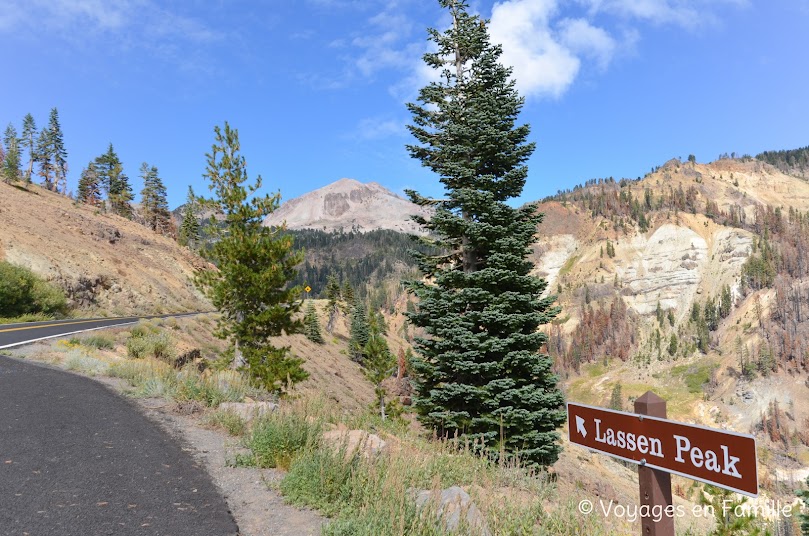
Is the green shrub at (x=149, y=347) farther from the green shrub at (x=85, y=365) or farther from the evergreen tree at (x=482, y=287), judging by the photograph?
the evergreen tree at (x=482, y=287)

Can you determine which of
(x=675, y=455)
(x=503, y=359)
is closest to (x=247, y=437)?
(x=675, y=455)

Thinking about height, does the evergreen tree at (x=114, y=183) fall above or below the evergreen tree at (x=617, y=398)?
above

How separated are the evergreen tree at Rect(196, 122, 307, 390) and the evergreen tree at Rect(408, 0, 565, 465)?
224 inches

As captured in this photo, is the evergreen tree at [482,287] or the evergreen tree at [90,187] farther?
the evergreen tree at [90,187]

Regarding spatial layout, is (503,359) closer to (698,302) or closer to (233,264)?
(233,264)

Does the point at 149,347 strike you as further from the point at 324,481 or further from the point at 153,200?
the point at 153,200

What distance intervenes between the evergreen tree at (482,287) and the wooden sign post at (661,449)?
28.0 ft

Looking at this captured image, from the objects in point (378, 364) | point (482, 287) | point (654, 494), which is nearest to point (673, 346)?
point (378, 364)

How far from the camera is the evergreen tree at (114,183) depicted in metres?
94.9

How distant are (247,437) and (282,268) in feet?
36.6

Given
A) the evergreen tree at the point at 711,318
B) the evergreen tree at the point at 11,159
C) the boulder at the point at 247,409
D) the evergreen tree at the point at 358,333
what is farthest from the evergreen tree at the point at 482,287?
the evergreen tree at the point at 711,318

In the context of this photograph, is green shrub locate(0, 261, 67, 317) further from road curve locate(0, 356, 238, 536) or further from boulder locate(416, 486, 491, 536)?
boulder locate(416, 486, 491, 536)

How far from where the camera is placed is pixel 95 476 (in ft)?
17.5

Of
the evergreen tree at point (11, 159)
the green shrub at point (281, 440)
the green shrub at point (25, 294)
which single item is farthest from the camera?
the evergreen tree at point (11, 159)
